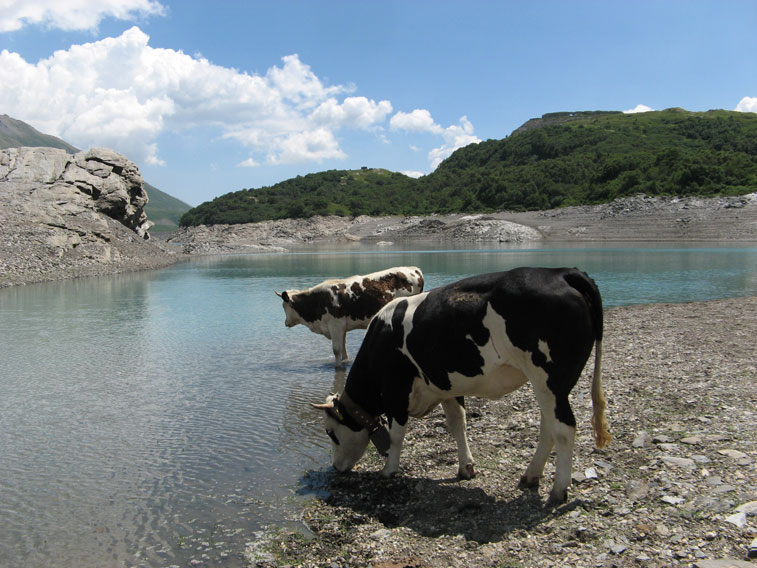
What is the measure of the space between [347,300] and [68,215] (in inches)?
1752

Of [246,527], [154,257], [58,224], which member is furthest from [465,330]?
[154,257]

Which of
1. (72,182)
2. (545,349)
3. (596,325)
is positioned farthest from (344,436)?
(72,182)

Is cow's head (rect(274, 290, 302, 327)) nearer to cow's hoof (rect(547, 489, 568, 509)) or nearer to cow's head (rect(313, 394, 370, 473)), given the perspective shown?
cow's head (rect(313, 394, 370, 473))

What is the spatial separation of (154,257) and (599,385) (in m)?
59.1

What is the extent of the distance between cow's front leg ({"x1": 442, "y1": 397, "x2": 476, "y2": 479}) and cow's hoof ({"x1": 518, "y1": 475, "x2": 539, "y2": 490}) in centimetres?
68

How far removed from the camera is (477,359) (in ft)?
20.9

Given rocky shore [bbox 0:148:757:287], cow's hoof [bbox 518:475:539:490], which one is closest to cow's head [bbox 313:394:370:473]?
cow's hoof [bbox 518:475:539:490]

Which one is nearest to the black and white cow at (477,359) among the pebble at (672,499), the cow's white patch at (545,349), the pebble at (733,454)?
the cow's white patch at (545,349)

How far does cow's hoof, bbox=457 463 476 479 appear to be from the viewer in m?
7.03

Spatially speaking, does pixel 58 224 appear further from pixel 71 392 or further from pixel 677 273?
pixel 677 273

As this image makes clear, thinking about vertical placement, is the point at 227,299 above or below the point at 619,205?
below

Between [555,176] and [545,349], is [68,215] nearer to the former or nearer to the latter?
[545,349]

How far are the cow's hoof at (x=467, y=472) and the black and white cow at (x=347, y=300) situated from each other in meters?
7.64

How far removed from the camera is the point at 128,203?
6462cm
